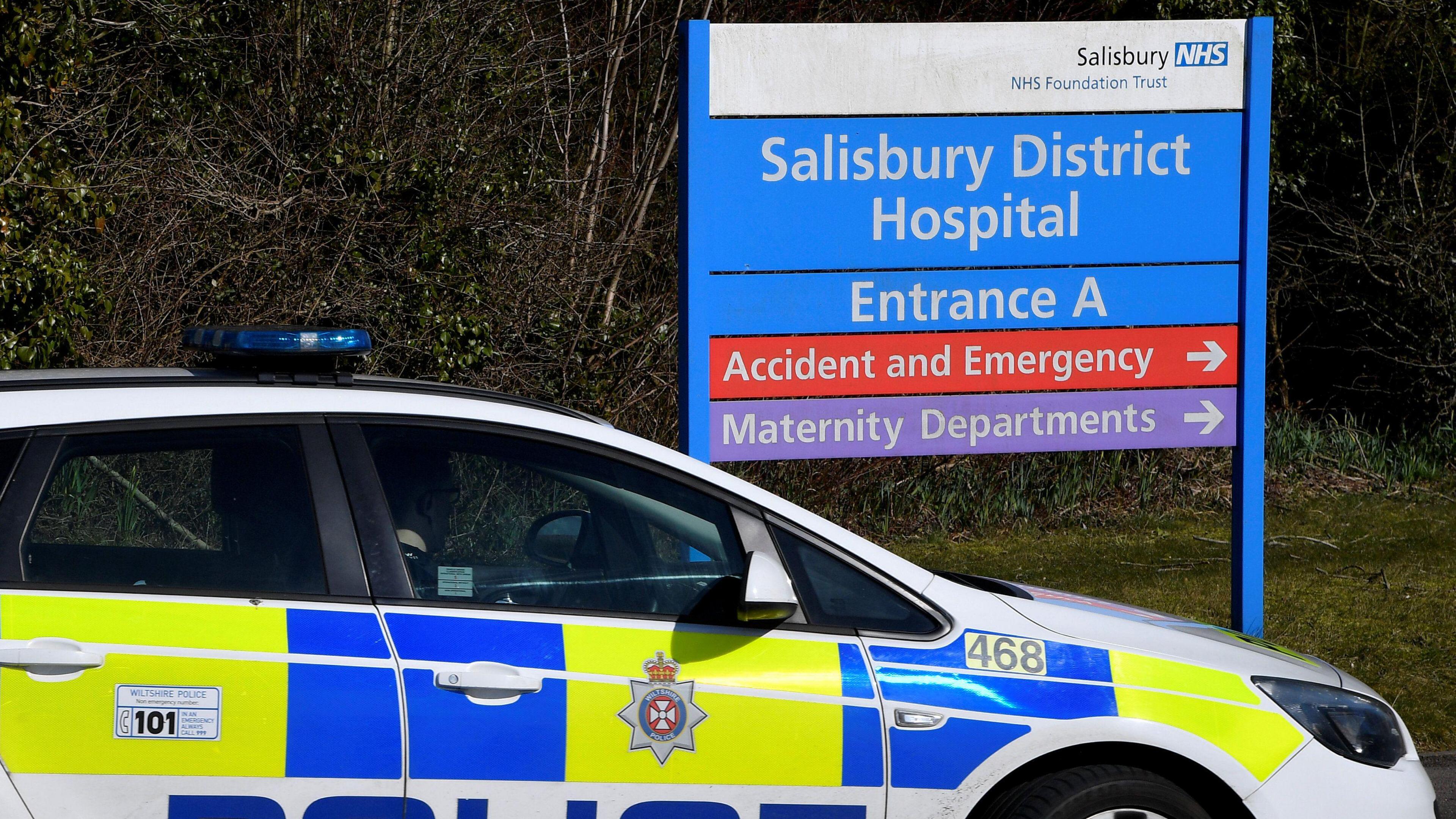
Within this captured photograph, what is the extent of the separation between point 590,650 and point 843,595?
0.62m

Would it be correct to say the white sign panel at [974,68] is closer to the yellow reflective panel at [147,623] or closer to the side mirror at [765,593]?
the side mirror at [765,593]

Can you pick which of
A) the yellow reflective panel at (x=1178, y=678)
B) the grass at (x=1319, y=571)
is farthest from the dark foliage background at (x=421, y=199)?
the yellow reflective panel at (x=1178, y=678)

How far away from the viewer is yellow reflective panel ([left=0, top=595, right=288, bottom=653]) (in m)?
2.67

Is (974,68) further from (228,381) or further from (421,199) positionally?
(228,381)

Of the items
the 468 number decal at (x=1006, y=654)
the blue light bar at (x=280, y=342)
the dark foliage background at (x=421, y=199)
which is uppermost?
the dark foliage background at (x=421, y=199)

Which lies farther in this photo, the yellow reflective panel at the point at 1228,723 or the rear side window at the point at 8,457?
the yellow reflective panel at the point at 1228,723

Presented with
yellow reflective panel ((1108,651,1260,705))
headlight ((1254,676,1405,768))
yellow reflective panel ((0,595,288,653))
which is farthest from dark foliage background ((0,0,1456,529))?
headlight ((1254,676,1405,768))

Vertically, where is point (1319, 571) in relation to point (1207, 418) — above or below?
below

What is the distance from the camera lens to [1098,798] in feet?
10.0

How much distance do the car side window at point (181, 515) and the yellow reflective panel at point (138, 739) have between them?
0.61ft

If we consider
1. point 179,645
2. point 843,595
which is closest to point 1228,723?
point 843,595

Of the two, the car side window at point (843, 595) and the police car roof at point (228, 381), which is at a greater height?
the police car roof at point (228, 381)

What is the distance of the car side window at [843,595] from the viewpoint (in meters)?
3.07

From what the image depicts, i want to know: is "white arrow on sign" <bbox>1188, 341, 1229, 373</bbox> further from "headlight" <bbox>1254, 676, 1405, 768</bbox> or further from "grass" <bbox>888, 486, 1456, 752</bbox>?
"headlight" <bbox>1254, 676, 1405, 768</bbox>
